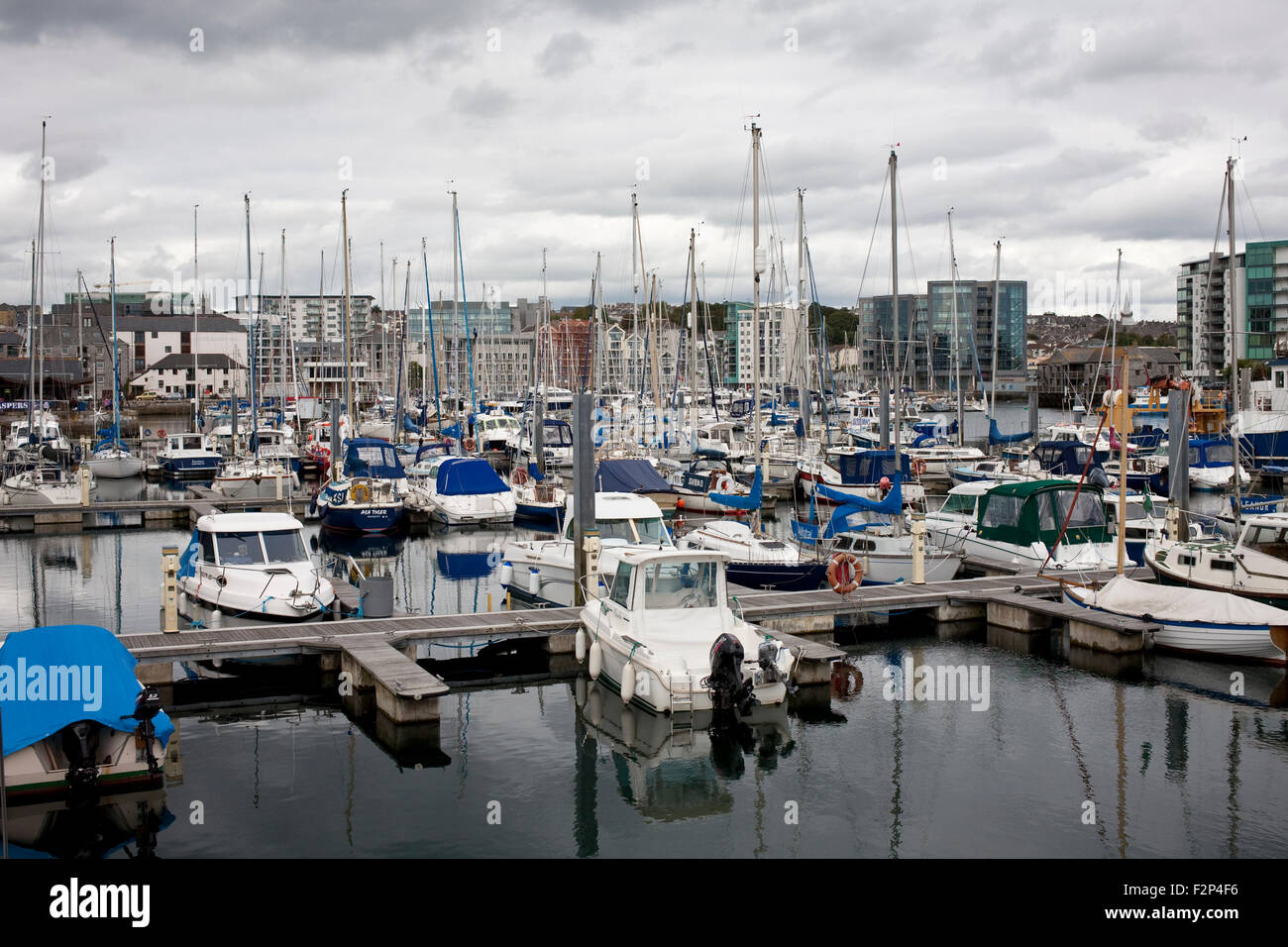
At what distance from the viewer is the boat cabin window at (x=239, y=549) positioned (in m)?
24.5

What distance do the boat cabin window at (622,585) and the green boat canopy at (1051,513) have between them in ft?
47.1

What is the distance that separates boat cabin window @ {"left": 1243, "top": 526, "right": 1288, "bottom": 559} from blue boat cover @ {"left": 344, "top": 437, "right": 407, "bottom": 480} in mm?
33125


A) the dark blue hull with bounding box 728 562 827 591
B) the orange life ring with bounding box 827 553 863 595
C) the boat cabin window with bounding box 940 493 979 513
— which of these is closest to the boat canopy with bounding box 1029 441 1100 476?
the boat cabin window with bounding box 940 493 979 513

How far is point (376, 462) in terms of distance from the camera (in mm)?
48438

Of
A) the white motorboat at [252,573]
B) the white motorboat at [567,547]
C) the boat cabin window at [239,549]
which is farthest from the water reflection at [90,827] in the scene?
the white motorboat at [567,547]

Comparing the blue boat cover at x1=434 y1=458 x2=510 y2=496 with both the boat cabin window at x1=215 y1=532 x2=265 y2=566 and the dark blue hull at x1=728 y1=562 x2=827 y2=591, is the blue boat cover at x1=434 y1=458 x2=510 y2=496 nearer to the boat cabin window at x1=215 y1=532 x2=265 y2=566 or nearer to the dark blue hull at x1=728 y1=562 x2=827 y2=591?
the dark blue hull at x1=728 y1=562 x2=827 y2=591

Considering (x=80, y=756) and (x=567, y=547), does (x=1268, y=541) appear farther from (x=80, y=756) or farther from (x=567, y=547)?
(x=80, y=756)

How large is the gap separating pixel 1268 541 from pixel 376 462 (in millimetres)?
34318

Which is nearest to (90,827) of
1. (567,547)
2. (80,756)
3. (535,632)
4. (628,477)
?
(80,756)

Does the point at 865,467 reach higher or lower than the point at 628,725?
higher

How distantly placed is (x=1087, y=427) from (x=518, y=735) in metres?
64.4

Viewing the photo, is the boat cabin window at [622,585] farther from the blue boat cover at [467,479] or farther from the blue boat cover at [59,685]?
the blue boat cover at [467,479]
